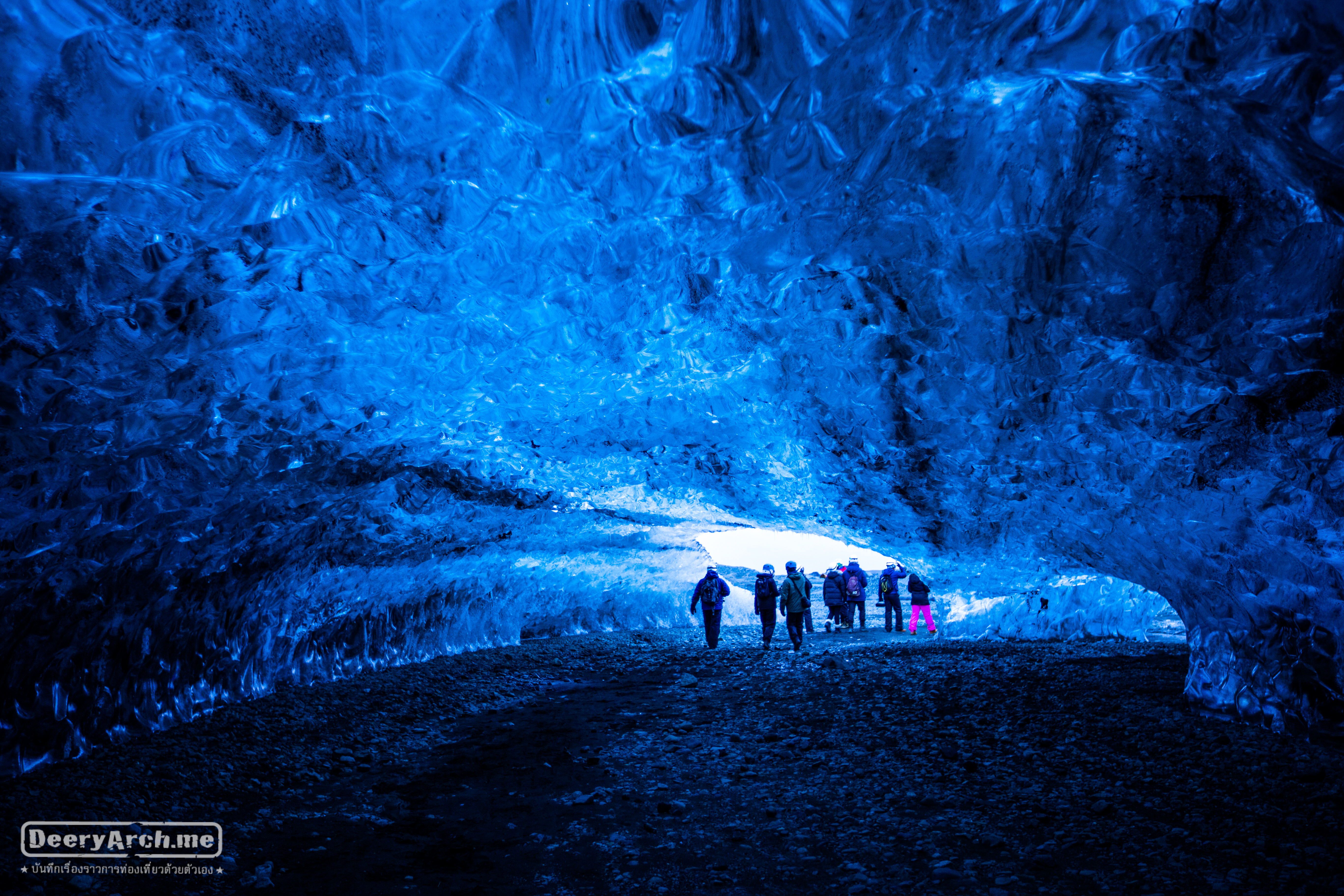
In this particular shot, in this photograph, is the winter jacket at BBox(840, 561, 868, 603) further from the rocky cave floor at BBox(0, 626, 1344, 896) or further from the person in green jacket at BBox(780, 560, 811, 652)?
the rocky cave floor at BBox(0, 626, 1344, 896)

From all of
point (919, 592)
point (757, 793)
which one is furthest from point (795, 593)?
point (757, 793)

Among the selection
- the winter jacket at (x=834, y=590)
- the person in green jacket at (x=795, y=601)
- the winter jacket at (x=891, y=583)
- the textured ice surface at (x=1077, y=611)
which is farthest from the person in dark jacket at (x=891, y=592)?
the person in green jacket at (x=795, y=601)

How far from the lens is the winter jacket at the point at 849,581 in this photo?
1947 cm

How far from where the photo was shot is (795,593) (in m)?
14.3

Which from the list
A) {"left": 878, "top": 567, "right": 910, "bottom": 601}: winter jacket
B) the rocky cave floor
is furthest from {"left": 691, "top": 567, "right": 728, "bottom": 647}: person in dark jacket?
the rocky cave floor

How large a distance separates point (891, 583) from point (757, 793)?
15196 millimetres

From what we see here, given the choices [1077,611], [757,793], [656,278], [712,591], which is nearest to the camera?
[757,793]

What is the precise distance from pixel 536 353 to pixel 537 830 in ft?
14.7

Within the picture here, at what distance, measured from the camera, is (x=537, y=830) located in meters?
5.02

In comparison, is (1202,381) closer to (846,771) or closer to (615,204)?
(846,771)

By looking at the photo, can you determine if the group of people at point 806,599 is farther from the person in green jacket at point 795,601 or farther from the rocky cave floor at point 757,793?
the rocky cave floor at point 757,793

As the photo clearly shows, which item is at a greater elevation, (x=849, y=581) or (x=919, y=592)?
(x=849, y=581)

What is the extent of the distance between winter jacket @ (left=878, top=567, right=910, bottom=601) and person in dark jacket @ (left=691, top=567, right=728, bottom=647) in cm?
536

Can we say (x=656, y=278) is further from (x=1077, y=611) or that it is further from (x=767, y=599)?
(x=1077, y=611)
